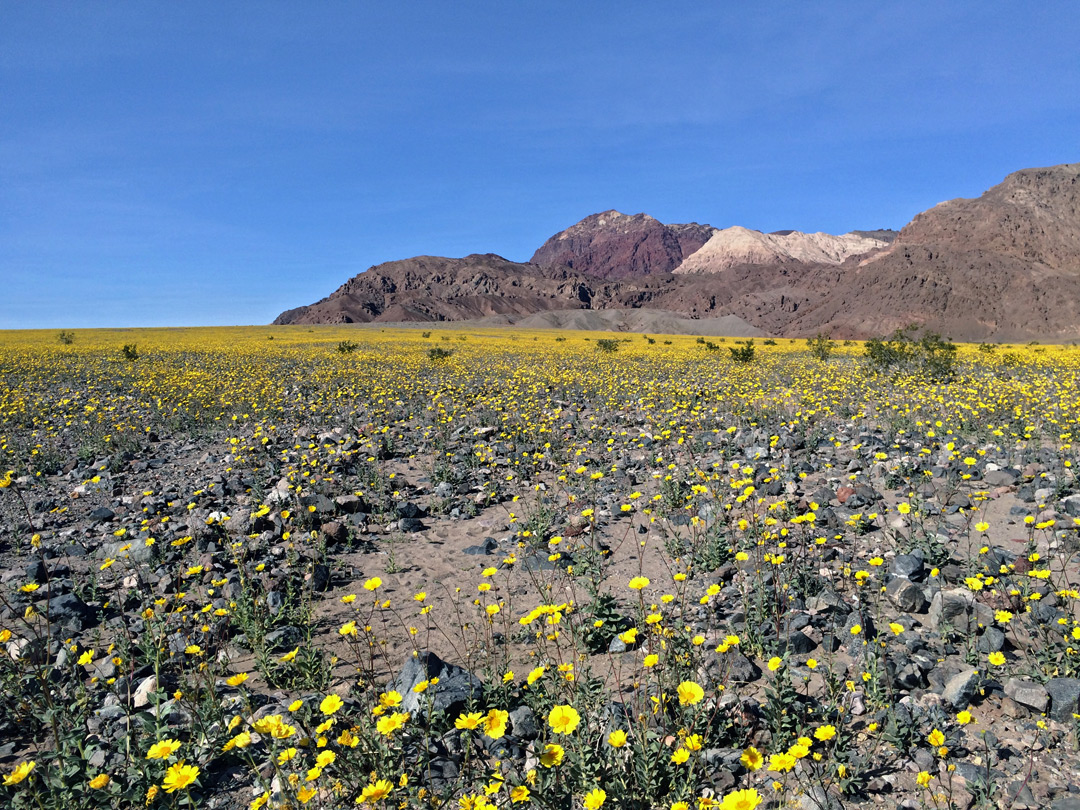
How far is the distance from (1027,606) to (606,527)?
3864 millimetres

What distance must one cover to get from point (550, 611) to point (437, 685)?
0.88 m

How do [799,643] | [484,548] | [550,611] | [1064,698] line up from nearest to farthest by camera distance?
[1064,698] < [550,611] < [799,643] < [484,548]

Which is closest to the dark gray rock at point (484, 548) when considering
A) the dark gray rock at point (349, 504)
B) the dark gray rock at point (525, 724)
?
the dark gray rock at point (349, 504)

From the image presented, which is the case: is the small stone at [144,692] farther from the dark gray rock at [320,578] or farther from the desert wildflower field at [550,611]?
the dark gray rock at [320,578]

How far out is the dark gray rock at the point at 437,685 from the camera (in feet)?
11.1

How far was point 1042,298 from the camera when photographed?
2803 inches

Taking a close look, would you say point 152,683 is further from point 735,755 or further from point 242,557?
point 735,755

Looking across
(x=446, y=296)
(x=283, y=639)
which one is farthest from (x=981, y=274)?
(x=446, y=296)

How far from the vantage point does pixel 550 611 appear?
3.62 metres

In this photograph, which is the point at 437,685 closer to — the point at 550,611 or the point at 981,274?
the point at 550,611

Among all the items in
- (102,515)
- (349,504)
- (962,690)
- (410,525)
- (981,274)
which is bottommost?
(962,690)

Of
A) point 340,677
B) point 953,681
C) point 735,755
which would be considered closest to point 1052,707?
point 953,681

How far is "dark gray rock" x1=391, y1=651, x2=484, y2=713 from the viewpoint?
338 centimetres

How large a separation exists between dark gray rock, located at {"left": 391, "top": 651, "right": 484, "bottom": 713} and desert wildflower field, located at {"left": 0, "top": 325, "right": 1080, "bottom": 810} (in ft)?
0.09
